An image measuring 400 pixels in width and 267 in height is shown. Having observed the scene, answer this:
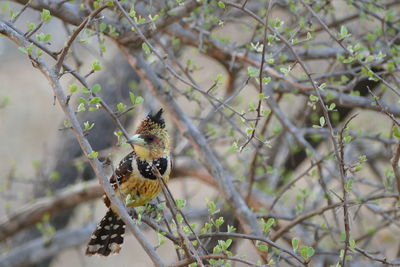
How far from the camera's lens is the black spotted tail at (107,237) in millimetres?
4102

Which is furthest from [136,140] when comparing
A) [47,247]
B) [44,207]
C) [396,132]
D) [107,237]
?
[47,247]

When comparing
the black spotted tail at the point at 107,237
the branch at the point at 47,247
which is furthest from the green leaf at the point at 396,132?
the branch at the point at 47,247

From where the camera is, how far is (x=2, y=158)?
13.1 m

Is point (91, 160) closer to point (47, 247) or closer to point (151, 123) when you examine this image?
point (151, 123)

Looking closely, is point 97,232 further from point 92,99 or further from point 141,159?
point 92,99

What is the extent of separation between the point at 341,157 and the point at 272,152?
388cm

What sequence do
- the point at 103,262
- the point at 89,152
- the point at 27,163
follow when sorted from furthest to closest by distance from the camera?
the point at 27,163 → the point at 103,262 → the point at 89,152

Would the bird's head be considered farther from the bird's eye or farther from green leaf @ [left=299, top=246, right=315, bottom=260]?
green leaf @ [left=299, top=246, right=315, bottom=260]

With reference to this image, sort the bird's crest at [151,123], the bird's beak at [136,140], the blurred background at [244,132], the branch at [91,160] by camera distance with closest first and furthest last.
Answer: the branch at [91,160] < the bird's beak at [136,140] < the bird's crest at [151,123] < the blurred background at [244,132]

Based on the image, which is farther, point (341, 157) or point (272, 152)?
point (272, 152)

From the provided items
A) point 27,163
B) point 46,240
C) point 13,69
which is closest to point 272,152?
point 46,240

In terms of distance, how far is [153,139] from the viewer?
3.86 meters

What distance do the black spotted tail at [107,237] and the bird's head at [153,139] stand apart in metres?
0.54

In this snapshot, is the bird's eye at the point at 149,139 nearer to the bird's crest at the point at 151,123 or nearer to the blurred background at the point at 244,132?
the bird's crest at the point at 151,123
